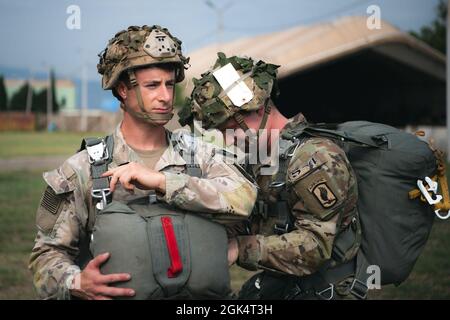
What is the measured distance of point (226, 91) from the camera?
12.7 ft

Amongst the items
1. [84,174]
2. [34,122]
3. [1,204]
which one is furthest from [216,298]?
[34,122]

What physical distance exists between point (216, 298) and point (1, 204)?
11.5m

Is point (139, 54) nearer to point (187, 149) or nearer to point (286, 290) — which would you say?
point (187, 149)

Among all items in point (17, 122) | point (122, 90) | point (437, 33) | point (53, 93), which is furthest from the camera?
point (53, 93)

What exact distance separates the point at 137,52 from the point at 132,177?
70cm

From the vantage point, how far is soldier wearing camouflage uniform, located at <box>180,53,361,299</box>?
3.52 meters

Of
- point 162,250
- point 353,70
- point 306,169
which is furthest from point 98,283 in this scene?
point 353,70

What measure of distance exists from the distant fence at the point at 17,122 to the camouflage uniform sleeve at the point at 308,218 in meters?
69.0

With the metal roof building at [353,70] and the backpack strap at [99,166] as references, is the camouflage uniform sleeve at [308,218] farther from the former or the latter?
the metal roof building at [353,70]

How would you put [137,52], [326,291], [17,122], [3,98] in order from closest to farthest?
[137,52], [326,291], [17,122], [3,98]

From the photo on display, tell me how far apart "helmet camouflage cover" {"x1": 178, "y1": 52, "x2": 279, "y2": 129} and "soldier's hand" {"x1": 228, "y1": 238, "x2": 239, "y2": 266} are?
2.49ft

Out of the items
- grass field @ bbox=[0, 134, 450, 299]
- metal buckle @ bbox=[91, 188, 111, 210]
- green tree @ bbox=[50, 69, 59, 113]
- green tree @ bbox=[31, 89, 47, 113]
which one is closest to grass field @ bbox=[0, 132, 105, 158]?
grass field @ bbox=[0, 134, 450, 299]
